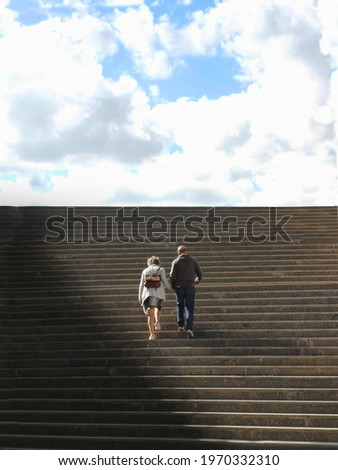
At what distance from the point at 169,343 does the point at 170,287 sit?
0.77 meters

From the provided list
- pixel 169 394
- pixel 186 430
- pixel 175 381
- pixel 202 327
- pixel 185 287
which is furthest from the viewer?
pixel 202 327

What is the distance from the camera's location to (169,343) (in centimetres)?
919

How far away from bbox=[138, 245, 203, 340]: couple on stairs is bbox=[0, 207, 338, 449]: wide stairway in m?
0.25

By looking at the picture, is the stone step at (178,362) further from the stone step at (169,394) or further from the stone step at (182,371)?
the stone step at (169,394)

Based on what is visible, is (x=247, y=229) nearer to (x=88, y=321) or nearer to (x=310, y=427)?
(x=88, y=321)

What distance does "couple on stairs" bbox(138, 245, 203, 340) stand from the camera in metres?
9.38

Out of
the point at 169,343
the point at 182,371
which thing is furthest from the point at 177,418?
the point at 169,343

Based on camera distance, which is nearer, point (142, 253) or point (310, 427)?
point (310, 427)

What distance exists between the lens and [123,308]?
1067cm

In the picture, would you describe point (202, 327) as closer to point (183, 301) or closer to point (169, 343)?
point (183, 301)

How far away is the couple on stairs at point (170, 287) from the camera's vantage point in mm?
9375

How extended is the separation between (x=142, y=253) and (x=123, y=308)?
2.74 m

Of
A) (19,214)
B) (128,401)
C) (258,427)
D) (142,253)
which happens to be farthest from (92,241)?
(258,427)

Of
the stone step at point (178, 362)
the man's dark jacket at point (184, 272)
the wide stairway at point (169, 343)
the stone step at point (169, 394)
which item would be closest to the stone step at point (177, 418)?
the wide stairway at point (169, 343)
